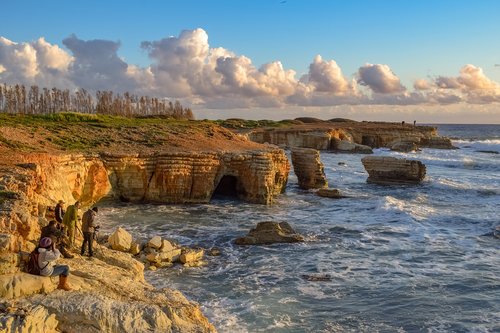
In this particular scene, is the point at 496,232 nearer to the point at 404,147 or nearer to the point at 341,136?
the point at 404,147

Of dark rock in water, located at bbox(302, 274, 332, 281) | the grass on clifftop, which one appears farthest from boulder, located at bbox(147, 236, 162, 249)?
the grass on clifftop

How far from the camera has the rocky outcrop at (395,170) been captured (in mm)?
37781

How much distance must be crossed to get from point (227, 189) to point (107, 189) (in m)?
8.24

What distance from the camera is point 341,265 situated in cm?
1698

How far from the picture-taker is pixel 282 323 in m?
12.1

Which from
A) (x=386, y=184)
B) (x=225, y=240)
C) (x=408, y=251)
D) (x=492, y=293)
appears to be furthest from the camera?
(x=386, y=184)

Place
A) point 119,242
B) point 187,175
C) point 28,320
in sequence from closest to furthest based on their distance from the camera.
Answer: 1. point 28,320
2. point 119,242
3. point 187,175

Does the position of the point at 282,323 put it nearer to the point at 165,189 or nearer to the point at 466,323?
the point at 466,323

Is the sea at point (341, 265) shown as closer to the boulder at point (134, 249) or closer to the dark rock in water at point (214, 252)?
the dark rock in water at point (214, 252)

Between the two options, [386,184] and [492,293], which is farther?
[386,184]

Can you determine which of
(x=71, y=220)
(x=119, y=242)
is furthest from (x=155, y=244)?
(x=71, y=220)

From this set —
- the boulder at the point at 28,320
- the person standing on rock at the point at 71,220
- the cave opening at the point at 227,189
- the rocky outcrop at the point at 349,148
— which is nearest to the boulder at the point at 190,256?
the person standing on rock at the point at 71,220

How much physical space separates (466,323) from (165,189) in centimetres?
1817

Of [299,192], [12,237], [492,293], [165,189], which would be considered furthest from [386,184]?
[12,237]
